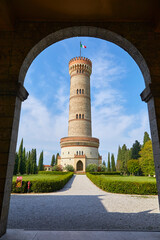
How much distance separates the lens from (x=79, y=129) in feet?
120

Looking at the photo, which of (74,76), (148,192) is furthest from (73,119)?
(148,192)

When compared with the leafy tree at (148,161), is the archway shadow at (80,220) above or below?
below

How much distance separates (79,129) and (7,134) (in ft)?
108

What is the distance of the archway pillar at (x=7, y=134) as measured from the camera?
3.49m

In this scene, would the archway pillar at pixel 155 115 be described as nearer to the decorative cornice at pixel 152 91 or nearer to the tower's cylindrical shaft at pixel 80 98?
the decorative cornice at pixel 152 91

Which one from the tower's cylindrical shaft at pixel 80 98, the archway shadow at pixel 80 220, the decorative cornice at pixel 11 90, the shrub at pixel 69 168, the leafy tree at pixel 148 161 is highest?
the tower's cylindrical shaft at pixel 80 98

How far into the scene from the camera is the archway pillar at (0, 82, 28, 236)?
3.49m

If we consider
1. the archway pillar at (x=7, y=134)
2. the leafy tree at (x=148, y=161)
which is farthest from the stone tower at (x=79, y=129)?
the archway pillar at (x=7, y=134)

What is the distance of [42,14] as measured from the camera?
14.4 feet

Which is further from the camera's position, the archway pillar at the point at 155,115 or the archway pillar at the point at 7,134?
the archway pillar at the point at 155,115

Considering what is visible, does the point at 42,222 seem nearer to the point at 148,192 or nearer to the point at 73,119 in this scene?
the point at 148,192

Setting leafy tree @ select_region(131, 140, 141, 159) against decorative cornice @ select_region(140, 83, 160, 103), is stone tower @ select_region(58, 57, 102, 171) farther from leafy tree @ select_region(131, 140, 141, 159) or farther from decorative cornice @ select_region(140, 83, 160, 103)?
decorative cornice @ select_region(140, 83, 160, 103)

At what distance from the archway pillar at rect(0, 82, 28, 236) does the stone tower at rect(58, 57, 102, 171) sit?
31871 millimetres

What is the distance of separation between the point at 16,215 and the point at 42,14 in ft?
22.2
